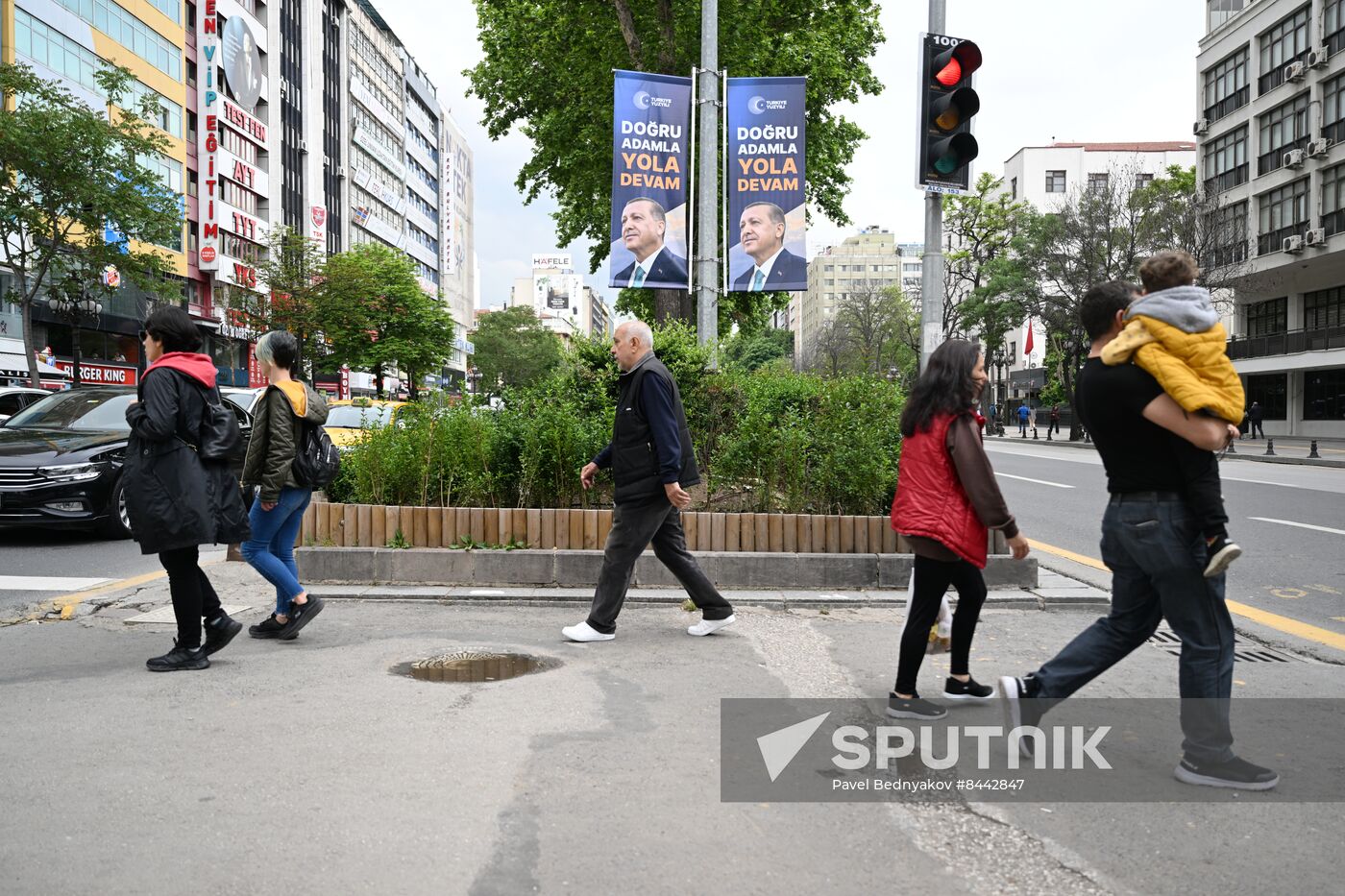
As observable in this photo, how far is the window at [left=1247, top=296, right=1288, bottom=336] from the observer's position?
46375 millimetres

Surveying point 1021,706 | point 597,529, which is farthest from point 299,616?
point 1021,706

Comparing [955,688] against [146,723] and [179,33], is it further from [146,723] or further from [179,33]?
[179,33]

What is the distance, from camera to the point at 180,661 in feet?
16.9

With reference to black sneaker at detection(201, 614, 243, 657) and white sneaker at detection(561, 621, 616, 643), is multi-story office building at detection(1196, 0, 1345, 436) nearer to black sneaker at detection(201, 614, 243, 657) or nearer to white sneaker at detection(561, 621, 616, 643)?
white sneaker at detection(561, 621, 616, 643)

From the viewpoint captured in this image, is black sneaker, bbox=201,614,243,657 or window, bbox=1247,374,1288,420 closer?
black sneaker, bbox=201,614,243,657

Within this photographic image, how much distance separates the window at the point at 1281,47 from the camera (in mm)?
40781

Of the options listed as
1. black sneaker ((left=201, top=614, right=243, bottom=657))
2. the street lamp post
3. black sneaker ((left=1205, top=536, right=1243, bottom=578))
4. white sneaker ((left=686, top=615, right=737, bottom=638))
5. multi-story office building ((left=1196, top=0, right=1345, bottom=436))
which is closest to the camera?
black sneaker ((left=1205, top=536, right=1243, bottom=578))

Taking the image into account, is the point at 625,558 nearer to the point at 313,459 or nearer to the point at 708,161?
the point at 313,459

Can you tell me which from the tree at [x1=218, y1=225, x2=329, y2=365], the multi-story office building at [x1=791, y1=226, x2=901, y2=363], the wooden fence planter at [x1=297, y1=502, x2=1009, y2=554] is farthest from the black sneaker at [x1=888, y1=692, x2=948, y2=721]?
the multi-story office building at [x1=791, y1=226, x2=901, y2=363]

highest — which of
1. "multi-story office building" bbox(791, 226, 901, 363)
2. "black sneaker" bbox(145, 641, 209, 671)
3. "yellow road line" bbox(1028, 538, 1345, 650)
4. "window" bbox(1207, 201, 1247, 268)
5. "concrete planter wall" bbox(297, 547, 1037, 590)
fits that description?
"multi-story office building" bbox(791, 226, 901, 363)

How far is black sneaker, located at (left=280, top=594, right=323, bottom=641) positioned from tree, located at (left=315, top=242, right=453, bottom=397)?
1520 inches

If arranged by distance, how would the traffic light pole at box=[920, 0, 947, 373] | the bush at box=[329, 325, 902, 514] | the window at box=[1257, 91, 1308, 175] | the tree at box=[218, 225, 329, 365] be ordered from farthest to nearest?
the tree at box=[218, 225, 329, 365] < the window at box=[1257, 91, 1308, 175] < the bush at box=[329, 325, 902, 514] < the traffic light pole at box=[920, 0, 947, 373]

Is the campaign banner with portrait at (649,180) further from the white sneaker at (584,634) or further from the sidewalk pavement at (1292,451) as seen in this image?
the sidewalk pavement at (1292,451)

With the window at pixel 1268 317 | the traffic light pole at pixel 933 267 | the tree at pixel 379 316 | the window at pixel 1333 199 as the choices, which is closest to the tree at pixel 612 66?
the traffic light pole at pixel 933 267
